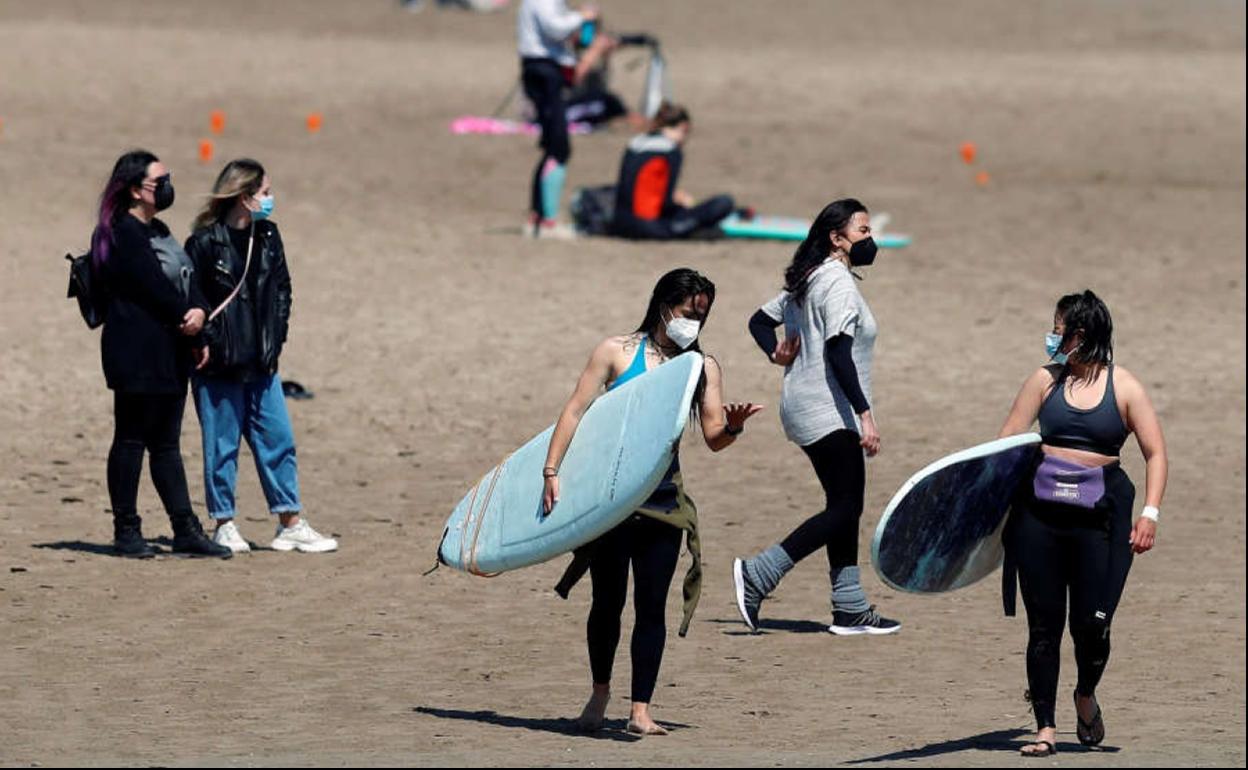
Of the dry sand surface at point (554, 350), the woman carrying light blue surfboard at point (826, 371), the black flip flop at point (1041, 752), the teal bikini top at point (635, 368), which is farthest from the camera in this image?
the woman carrying light blue surfboard at point (826, 371)

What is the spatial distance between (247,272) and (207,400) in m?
0.58

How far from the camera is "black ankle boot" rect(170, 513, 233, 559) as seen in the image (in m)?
10.8

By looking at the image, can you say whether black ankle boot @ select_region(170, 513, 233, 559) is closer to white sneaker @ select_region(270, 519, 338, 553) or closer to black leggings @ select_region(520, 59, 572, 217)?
white sneaker @ select_region(270, 519, 338, 553)

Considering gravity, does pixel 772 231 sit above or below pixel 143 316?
above

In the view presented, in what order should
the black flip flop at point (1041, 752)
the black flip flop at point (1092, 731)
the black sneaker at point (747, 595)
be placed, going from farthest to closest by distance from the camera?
the black sneaker at point (747, 595) → the black flip flop at point (1092, 731) → the black flip flop at point (1041, 752)

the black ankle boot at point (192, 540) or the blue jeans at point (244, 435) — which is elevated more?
the blue jeans at point (244, 435)

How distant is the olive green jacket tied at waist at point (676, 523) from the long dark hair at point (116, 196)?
2.98 m

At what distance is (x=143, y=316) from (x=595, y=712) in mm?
3233

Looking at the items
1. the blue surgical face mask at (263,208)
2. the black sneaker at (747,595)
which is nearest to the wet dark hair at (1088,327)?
the black sneaker at (747,595)

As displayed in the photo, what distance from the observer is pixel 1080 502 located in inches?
313

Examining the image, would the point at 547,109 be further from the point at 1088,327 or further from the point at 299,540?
the point at 1088,327

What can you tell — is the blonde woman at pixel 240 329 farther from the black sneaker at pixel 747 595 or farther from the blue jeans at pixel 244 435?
the black sneaker at pixel 747 595

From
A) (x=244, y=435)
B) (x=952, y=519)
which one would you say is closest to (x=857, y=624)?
(x=952, y=519)

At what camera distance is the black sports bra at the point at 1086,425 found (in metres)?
7.96
